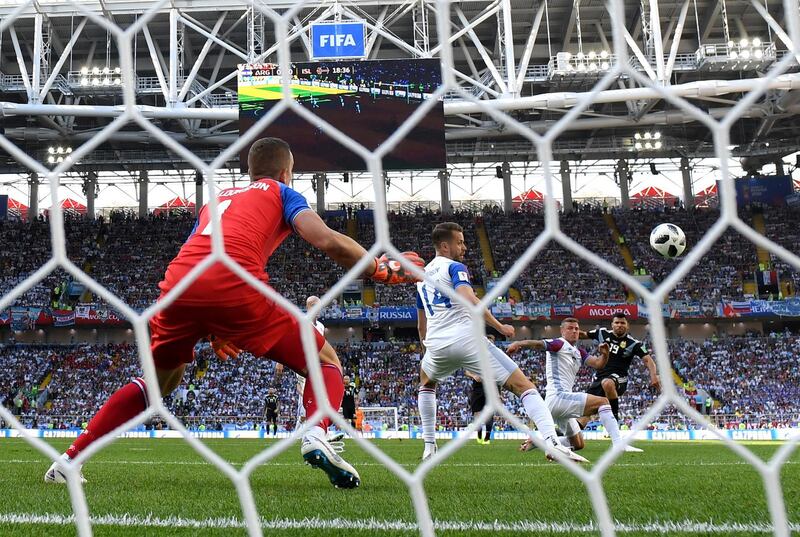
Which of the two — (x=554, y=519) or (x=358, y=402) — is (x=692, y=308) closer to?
(x=358, y=402)

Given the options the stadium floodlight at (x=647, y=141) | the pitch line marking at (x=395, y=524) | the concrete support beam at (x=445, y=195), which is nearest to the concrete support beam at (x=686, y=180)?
the stadium floodlight at (x=647, y=141)

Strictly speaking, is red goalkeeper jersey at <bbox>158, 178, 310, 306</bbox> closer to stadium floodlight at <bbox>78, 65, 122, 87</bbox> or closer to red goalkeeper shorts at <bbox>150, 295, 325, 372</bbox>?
red goalkeeper shorts at <bbox>150, 295, 325, 372</bbox>

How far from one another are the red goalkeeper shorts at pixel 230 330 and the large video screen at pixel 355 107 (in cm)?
1358

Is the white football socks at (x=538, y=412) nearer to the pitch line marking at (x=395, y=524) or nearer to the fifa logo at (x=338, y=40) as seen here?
the pitch line marking at (x=395, y=524)

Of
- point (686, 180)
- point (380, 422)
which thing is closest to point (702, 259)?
point (686, 180)

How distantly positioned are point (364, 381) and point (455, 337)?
18753 mm

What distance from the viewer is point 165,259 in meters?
28.4

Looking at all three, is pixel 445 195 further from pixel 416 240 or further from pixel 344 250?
pixel 344 250

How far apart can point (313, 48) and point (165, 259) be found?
14.4 metres

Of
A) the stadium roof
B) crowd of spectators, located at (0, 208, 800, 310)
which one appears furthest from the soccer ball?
crowd of spectators, located at (0, 208, 800, 310)

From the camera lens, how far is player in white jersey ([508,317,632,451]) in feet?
20.8

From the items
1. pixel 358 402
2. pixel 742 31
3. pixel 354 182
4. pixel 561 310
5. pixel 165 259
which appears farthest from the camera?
pixel 354 182

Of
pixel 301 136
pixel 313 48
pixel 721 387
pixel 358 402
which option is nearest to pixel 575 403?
pixel 301 136

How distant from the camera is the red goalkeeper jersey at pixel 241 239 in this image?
9.02ft
